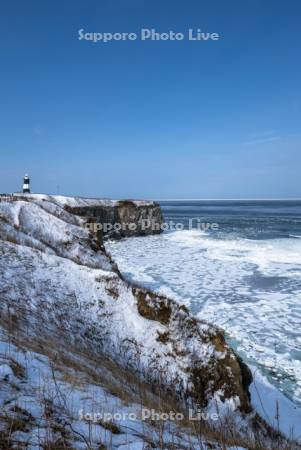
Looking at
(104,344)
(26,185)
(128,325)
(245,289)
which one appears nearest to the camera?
(104,344)

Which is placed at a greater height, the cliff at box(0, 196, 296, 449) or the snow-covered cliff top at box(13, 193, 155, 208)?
the snow-covered cliff top at box(13, 193, 155, 208)

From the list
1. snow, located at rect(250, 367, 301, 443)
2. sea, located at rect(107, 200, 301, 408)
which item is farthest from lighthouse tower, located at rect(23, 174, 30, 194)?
snow, located at rect(250, 367, 301, 443)

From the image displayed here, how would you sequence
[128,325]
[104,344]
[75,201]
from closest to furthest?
[104,344] → [128,325] → [75,201]

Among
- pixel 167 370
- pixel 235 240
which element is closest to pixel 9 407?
pixel 167 370

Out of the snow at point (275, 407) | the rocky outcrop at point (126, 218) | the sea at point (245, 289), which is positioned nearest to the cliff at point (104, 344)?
the snow at point (275, 407)

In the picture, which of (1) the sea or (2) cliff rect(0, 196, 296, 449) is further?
(1) the sea

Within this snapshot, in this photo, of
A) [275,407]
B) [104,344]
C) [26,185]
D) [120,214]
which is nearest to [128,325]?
[104,344]

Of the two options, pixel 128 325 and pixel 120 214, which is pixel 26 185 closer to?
pixel 120 214

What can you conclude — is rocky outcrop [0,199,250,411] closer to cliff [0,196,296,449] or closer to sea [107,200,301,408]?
cliff [0,196,296,449]

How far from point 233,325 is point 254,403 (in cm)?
A: 432

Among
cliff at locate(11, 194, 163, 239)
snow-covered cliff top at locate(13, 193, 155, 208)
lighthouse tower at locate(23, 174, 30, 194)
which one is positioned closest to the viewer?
snow-covered cliff top at locate(13, 193, 155, 208)

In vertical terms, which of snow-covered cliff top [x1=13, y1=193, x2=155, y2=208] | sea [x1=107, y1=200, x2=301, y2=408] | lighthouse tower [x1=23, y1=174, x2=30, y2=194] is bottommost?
sea [x1=107, y1=200, x2=301, y2=408]

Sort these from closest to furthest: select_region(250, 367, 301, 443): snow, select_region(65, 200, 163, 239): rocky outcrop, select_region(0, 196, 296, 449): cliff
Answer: select_region(0, 196, 296, 449): cliff < select_region(250, 367, 301, 443): snow < select_region(65, 200, 163, 239): rocky outcrop

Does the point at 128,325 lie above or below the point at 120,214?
below
